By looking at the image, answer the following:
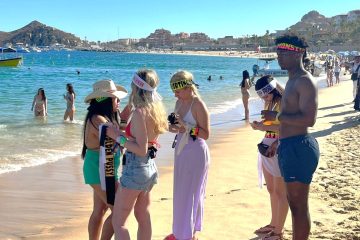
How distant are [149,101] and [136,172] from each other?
60 centimetres

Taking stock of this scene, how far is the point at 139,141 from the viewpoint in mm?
3902

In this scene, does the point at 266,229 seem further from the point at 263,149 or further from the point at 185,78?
the point at 185,78

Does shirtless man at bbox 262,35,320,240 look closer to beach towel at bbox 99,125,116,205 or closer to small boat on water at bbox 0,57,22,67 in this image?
beach towel at bbox 99,125,116,205

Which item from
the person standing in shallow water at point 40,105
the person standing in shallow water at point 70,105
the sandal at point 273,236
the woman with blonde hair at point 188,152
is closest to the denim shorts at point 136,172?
the woman with blonde hair at point 188,152

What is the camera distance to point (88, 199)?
22.9 ft

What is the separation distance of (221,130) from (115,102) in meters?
9.91

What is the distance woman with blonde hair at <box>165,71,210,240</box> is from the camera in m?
4.45

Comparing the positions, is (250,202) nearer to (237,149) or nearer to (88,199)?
(88,199)

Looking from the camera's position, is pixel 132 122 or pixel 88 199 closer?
pixel 132 122

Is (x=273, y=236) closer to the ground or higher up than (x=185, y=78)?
closer to the ground

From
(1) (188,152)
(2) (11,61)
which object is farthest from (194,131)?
(2) (11,61)

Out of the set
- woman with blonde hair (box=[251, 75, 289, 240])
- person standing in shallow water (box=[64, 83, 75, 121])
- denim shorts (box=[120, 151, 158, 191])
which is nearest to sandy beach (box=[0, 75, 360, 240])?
woman with blonde hair (box=[251, 75, 289, 240])

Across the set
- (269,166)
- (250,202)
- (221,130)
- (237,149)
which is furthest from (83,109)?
(269,166)

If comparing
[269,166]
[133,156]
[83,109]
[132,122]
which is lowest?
[83,109]
